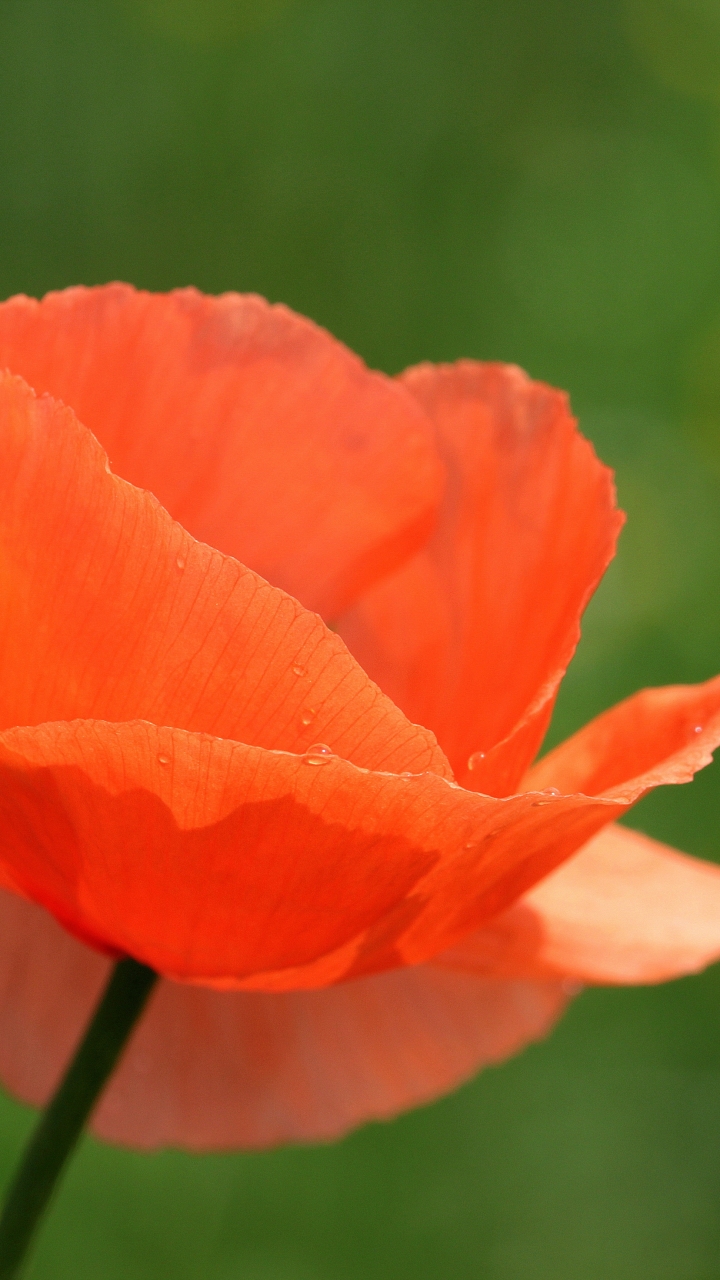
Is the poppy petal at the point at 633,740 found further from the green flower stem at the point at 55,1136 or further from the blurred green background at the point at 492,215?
the blurred green background at the point at 492,215

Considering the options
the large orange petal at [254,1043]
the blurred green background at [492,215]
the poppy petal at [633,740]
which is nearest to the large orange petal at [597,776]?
the poppy petal at [633,740]

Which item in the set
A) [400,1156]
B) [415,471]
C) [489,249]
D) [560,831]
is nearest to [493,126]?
[489,249]

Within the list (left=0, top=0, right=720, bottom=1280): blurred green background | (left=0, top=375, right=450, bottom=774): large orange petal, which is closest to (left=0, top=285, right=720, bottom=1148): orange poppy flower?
(left=0, top=375, right=450, bottom=774): large orange petal

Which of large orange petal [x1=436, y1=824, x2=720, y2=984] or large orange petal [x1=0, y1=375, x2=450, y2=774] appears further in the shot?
large orange petal [x1=436, y1=824, x2=720, y2=984]

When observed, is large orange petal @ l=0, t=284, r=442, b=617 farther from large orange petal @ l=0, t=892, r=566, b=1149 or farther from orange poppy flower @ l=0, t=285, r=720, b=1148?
large orange petal @ l=0, t=892, r=566, b=1149

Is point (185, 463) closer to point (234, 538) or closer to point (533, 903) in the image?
point (234, 538)
